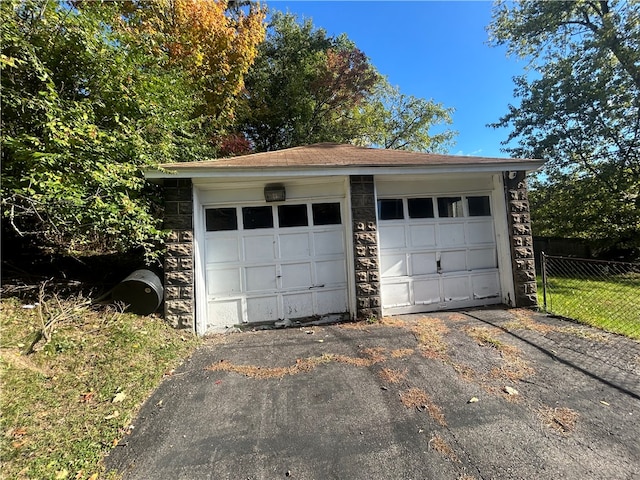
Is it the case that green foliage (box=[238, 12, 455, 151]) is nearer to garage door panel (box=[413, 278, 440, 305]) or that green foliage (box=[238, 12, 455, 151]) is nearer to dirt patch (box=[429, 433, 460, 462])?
garage door panel (box=[413, 278, 440, 305])

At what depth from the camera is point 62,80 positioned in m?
4.57

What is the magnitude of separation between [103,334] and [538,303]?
7110mm

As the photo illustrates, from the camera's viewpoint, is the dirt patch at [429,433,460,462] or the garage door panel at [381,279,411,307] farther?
the garage door panel at [381,279,411,307]

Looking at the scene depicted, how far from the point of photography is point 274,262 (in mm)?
5250

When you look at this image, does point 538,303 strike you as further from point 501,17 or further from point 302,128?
point 501,17

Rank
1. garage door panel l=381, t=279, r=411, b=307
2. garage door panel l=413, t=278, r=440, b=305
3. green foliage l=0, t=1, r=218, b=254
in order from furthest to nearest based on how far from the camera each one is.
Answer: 1. garage door panel l=413, t=278, r=440, b=305
2. garage door panel l=381, t=279, r=411, b=307
3. green foliage l=0, t=1, r=218, b=254

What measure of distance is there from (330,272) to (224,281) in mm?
1851

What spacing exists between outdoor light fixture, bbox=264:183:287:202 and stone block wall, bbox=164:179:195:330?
1.23 m

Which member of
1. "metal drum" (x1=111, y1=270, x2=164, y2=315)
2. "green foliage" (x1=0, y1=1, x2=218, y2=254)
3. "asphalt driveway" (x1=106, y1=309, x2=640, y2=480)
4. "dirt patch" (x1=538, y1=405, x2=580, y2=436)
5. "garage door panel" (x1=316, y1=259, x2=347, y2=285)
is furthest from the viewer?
"garage door panel" (x1=316, y1=259, x2=347, y2=285)

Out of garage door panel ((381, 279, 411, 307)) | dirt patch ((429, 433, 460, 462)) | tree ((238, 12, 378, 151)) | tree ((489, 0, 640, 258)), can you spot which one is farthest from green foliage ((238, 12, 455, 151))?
dirt patch ((429, 433, 460, 462))

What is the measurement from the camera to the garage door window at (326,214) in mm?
5402

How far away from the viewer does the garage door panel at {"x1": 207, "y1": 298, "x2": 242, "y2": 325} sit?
16.5 ft

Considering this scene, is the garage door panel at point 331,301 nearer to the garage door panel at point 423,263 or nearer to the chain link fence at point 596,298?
the garage door panel at point 423,263

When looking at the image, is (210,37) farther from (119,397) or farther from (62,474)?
(62,474)
